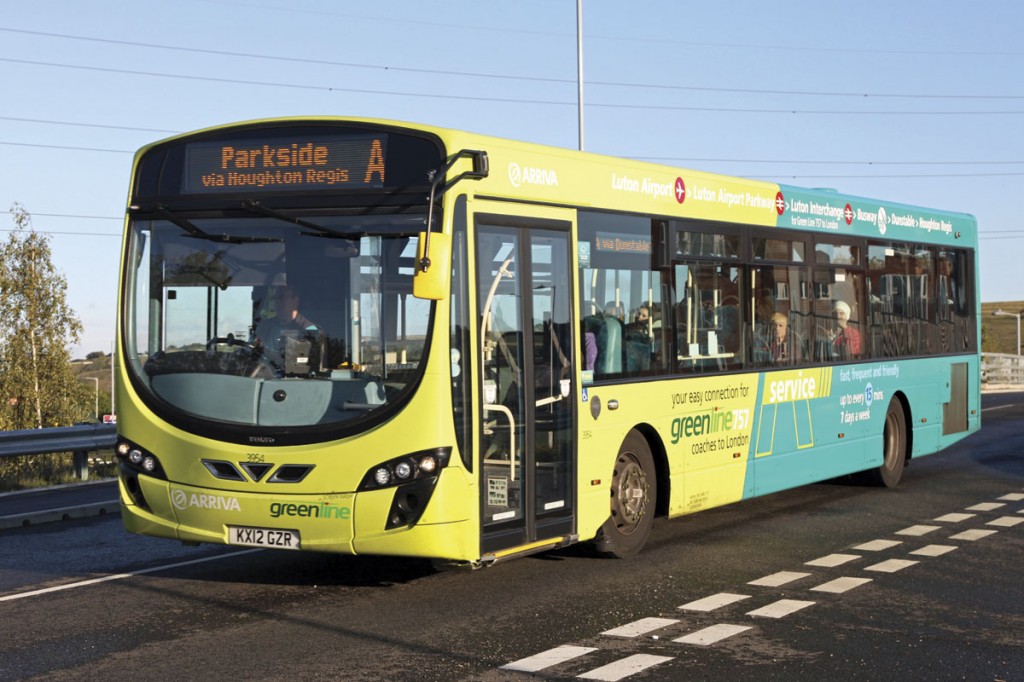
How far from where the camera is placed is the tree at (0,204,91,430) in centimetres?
7300

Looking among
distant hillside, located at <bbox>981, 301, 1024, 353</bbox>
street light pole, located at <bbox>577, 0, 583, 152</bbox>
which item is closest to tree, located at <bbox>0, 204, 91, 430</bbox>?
street light pole, located at <bbox>577, 0, 583, 152</bbox>

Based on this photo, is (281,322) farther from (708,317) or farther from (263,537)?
(708,317)

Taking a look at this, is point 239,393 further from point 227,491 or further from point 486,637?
point 486,637

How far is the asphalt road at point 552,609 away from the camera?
7742 millimetres

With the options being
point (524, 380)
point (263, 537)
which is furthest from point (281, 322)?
point (524, 380)

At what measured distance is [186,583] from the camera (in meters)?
10.4

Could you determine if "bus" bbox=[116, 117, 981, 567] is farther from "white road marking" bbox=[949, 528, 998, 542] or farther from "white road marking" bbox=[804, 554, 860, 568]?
"white road marking" bbox=[949, 528, 998, 542]

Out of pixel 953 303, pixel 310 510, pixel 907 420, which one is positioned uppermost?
pixel 953 303

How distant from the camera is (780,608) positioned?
30.9ft

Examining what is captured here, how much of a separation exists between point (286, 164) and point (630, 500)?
3.97 meters

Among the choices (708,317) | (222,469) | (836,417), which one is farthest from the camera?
(836,417)

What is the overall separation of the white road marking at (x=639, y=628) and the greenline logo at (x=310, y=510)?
1875 millimetres

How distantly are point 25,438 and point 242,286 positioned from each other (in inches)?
388

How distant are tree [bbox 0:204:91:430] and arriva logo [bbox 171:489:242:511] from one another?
6621 centimetres
